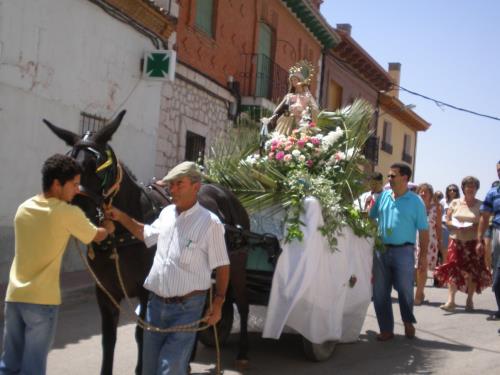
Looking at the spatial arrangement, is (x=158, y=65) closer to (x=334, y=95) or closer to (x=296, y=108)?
(x=296, y=108)

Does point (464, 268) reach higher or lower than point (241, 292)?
higher

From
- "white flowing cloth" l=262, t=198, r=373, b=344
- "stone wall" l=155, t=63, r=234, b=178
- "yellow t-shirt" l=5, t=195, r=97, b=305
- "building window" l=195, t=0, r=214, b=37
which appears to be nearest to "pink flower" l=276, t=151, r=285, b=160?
"white flowing cloth" l=262, t=198, r=373, b=344

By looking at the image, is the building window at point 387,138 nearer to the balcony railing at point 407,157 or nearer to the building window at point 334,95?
the balcony railing at point 407,157

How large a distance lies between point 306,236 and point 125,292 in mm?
1748

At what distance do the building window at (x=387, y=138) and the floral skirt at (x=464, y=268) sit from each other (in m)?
22.7

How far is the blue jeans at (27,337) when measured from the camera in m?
3.80

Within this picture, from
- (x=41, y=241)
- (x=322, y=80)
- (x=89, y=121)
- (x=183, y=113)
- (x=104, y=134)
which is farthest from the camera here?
(x=322, y=80)

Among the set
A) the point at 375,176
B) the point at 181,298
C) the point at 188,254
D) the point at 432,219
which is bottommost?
the point at 181,298

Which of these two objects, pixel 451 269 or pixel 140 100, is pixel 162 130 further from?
pixel 451 269

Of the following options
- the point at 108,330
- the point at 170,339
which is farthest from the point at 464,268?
the point at 170,339

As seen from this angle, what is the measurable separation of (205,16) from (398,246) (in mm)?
9631

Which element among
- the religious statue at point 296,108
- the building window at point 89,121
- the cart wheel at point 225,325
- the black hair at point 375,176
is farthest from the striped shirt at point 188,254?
the building window at point 89,121

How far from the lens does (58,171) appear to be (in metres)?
3.81

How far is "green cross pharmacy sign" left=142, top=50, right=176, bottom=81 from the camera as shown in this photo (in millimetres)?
12648
